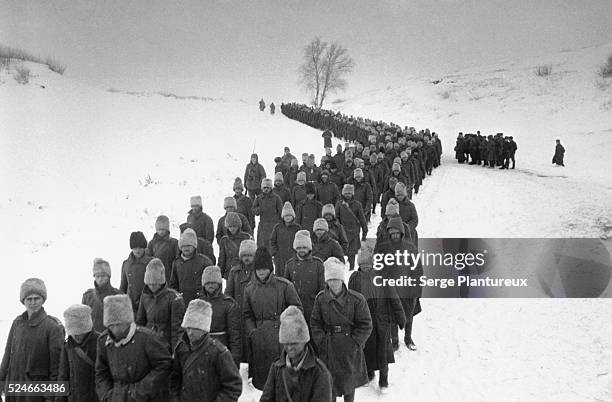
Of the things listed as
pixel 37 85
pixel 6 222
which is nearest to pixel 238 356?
pixel 6 222

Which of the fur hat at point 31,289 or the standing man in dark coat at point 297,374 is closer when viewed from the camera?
the standing man in dark coat at point 297,374

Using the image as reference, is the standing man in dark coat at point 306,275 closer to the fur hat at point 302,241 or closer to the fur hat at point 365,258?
the fur hat at point 302,241

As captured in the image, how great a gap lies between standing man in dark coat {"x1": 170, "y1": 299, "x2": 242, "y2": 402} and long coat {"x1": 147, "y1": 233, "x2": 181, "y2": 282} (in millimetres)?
3696

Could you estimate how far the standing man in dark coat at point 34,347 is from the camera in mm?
4516

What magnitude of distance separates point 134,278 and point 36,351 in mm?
2094

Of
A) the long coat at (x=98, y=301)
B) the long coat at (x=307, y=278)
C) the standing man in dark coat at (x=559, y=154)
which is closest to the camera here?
the long coat at (x=98, y=301)

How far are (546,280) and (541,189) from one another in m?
7.61

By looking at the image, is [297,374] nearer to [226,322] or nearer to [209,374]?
[209,374]

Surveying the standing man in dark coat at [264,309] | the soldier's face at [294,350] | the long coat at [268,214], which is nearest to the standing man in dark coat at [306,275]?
the standing man in dark coat at [264,309]

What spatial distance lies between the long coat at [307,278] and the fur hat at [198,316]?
7.44 feet

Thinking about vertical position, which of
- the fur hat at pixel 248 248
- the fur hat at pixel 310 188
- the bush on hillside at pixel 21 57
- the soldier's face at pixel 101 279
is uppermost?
the bush on hillside at pixel 21 57

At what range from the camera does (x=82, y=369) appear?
13.9 ft

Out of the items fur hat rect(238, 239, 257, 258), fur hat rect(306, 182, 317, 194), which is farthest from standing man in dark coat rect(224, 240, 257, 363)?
fur hat rect(306, 182, 317, 194)

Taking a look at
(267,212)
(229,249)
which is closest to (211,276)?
(229,249)
